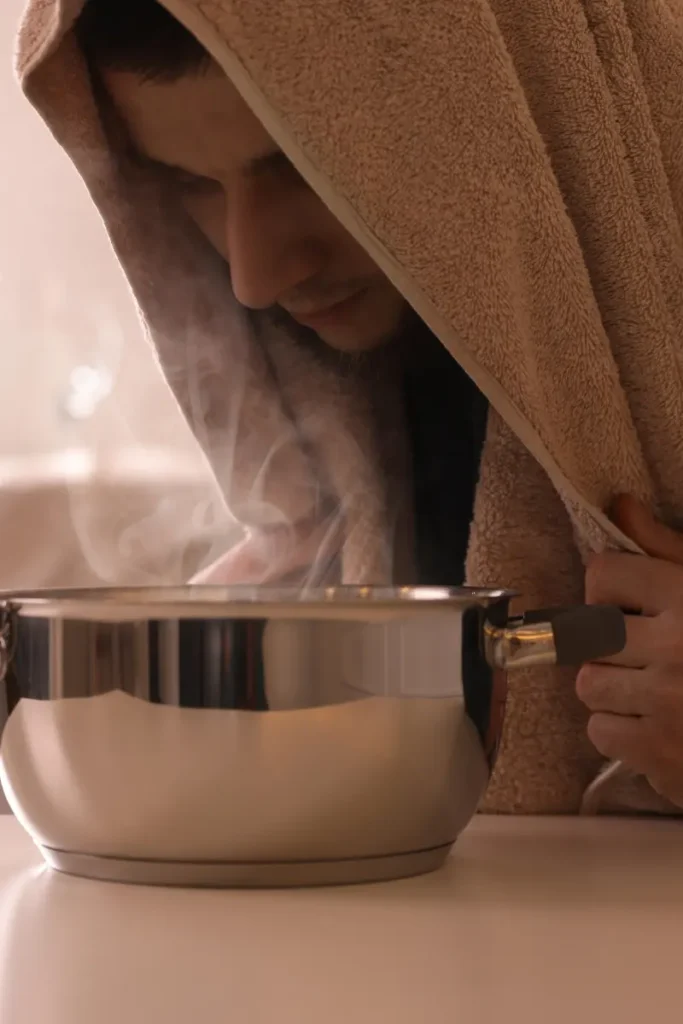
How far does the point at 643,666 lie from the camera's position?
1.98 ft

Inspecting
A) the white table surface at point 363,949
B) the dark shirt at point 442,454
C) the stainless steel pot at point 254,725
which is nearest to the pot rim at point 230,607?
the stainless steel pot at point 254,725

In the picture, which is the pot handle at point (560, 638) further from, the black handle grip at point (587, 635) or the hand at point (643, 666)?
→ the hand at point (643, 666)

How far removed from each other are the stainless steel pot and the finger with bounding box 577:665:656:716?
0.54 feet

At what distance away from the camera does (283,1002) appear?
326mm

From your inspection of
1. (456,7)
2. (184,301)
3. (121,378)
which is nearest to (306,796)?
(456,7)

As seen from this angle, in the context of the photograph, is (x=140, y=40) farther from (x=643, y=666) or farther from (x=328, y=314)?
(x=643, y=666)

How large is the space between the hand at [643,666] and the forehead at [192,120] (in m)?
0.32

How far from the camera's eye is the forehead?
0.68 metres

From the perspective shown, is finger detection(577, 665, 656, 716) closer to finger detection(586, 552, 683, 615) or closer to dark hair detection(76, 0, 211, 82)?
finger detection(586, 552, 683, 615)

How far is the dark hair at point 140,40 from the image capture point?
2.16 feet

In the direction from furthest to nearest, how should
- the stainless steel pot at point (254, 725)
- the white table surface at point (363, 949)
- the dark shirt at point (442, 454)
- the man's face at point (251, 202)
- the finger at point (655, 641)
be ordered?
the dark shirt at point (442, 454) < the man's face at point (251, 202) < the finger at point (655, 641) < the stainless steel pot at point (254, 725) < the white table surface at point (363, 949)

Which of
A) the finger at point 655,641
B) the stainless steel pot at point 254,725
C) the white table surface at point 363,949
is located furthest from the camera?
the finger at point 655,641

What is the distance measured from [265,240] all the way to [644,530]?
303mm

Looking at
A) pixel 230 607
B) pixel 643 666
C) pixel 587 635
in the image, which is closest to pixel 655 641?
pixel 643 666
